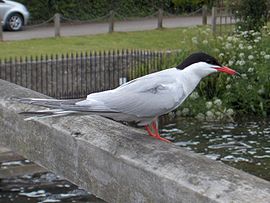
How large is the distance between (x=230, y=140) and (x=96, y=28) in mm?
16377

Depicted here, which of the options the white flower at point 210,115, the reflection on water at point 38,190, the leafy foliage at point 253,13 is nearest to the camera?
the reflection on water at point 38,190

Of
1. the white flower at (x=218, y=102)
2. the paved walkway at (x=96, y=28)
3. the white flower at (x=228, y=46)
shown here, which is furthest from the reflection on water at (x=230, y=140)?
the paved walkway at (x=96, y=28)

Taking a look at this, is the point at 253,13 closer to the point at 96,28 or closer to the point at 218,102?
the point at 218,102

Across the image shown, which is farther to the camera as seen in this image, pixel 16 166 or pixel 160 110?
pixel 16 166

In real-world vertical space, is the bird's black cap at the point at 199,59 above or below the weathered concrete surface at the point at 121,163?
above

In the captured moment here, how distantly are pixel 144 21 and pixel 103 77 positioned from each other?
49.2ft

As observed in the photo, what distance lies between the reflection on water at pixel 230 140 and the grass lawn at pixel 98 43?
6.34 metres

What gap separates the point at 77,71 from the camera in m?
15.9

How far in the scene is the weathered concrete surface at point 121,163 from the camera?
2828 millimetres

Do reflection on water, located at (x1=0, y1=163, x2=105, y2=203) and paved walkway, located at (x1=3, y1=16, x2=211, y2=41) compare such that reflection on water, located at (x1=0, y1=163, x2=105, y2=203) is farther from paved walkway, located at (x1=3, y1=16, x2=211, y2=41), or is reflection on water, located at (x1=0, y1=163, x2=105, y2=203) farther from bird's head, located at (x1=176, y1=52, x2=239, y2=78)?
paved walkway, located at (x1=3, y1=16, x2=211, y2=41)

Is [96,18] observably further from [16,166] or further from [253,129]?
[16,166]

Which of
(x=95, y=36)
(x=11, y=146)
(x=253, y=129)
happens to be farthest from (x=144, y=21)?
(x=11, y=146)

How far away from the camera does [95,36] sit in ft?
80.5

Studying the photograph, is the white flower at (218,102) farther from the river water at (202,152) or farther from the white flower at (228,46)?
the white flower at (228,46)
